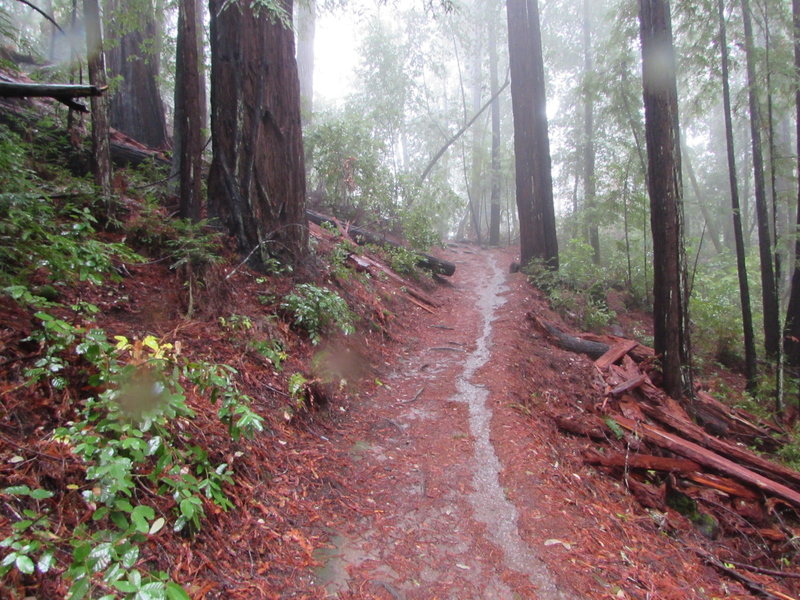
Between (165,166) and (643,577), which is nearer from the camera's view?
(643,577)

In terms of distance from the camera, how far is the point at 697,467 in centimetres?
509

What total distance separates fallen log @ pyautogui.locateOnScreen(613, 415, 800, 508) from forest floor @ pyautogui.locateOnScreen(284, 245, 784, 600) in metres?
0.78

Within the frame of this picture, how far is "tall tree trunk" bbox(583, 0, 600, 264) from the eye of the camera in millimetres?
14502

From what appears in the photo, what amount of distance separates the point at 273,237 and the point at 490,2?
26.1 meters

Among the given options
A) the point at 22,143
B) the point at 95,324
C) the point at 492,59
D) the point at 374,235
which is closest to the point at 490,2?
the point at 492,59

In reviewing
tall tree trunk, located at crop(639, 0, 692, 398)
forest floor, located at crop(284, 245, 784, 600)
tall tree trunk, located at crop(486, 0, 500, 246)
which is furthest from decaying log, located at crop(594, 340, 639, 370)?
tall tree trunk, located at crop(486, 0, 500, 246)

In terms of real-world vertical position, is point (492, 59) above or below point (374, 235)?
above

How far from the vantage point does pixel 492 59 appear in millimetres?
25281

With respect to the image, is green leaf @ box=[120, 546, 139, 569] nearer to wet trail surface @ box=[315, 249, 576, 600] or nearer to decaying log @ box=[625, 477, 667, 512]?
wet trail surface @ box=[315, 249, 576, 600]

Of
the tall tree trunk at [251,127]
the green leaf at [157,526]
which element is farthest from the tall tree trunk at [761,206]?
the green leaf at [157,526]

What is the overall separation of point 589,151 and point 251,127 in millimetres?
19080

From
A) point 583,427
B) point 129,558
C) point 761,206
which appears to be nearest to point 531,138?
point 761,206

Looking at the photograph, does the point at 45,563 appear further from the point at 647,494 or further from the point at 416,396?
the point at 647,494

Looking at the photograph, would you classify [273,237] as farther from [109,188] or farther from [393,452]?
[393,452]
